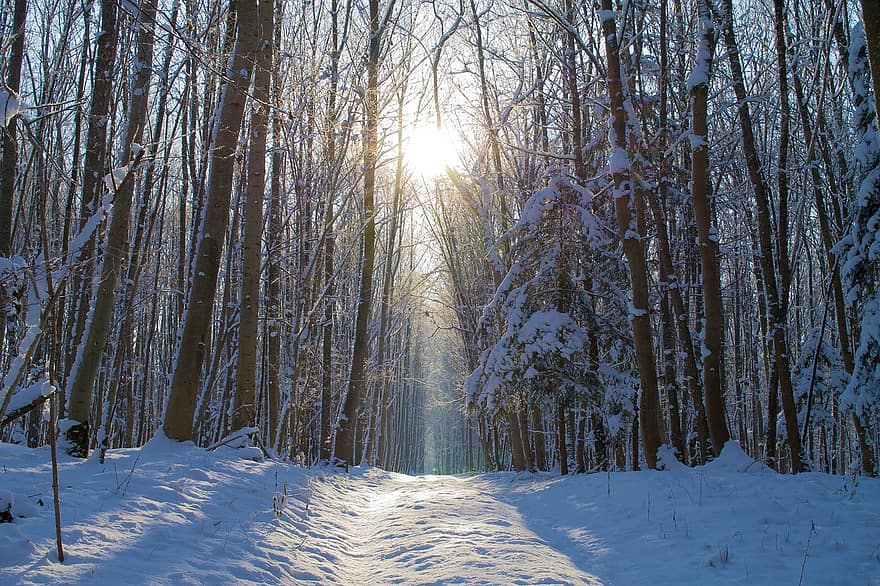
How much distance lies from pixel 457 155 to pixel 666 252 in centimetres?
903

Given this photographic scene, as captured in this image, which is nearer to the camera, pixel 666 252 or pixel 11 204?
pixel 11 204

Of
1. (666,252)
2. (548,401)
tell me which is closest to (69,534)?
(548,401)

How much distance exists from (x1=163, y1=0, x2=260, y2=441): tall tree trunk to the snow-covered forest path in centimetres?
210

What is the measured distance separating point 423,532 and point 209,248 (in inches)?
179

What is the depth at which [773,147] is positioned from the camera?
14648 mm

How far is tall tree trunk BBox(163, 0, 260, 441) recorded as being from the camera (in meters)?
7.18

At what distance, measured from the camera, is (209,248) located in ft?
24.3

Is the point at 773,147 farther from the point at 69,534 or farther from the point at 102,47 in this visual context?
the point at 69,534

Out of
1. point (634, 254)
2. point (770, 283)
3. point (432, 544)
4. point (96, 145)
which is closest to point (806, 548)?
point (432, 544)

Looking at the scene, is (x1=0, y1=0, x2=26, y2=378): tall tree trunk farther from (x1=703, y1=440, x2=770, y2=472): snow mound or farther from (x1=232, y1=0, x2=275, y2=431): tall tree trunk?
(x1=703, y1=440, x2=770, y2=472): snow mound

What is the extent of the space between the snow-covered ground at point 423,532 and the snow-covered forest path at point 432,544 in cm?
2

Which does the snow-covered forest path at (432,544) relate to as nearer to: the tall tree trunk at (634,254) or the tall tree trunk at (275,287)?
the tall tree trunk at (634,254)

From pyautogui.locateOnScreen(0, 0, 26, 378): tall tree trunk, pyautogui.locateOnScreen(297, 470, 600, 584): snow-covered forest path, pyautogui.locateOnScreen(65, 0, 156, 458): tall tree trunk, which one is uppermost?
pyautogui.locateOnScreen(0, 0, 26, 378): tall tree trunk

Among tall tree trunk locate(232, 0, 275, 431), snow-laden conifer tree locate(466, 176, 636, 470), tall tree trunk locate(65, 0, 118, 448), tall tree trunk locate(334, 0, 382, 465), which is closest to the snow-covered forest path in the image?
tall tree trunk locate(232, 0, 275, 431)
